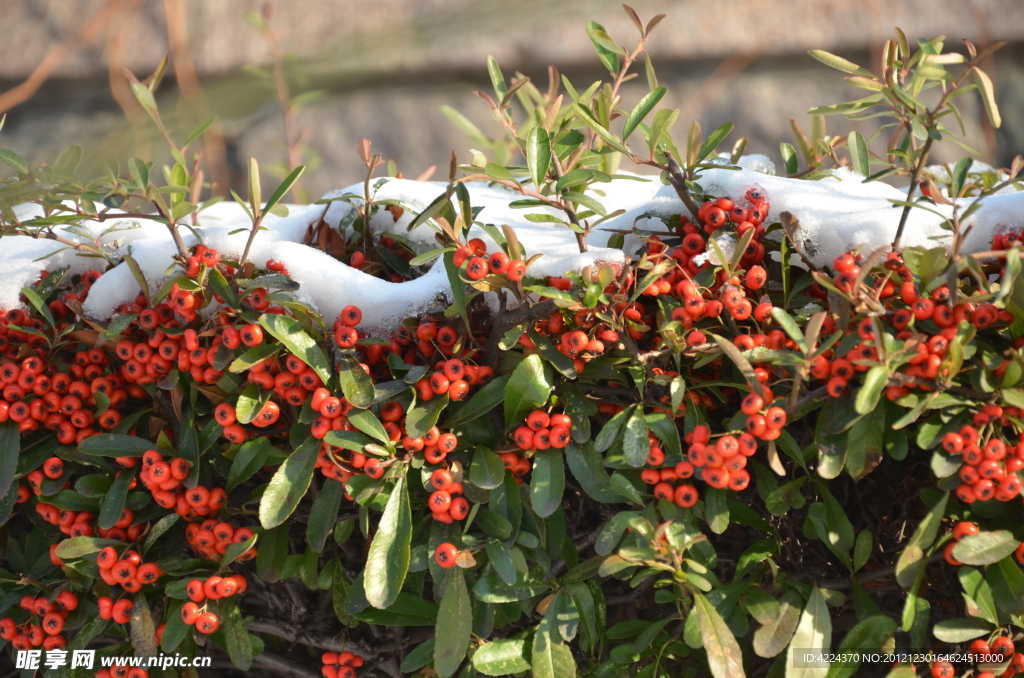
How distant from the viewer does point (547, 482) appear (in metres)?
1.07

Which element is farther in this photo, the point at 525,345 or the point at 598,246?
the point at 598,246

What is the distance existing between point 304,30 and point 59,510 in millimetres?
2799

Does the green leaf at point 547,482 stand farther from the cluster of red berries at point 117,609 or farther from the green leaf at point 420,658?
the cluster of red berries at point 117,609

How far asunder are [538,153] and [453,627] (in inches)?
28.6

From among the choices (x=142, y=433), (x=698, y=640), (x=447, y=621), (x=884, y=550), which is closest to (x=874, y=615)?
(x=884, y=550)

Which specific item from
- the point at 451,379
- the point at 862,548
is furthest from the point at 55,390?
the point at 862,548

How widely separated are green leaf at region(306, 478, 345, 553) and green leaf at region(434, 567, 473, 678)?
0.21m

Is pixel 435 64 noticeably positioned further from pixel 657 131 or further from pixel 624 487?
pixel 624 487

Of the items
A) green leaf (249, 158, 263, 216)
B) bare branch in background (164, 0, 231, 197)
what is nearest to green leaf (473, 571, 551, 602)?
green leaf (249, 158, 263, 216)

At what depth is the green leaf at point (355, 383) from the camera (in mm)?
1069

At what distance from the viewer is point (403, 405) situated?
1111mm

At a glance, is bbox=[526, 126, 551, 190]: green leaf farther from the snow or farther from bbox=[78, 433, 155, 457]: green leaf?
bbox=[78, 433, 155, 457]: green leaf

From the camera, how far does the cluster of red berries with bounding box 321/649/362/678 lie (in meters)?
1.29

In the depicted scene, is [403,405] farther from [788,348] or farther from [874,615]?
[874,615]
